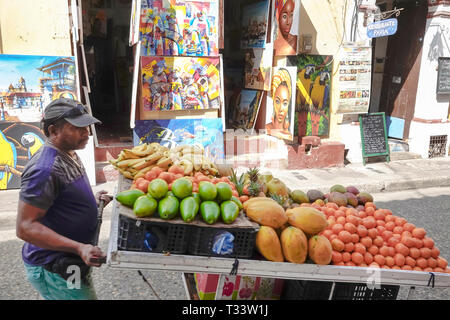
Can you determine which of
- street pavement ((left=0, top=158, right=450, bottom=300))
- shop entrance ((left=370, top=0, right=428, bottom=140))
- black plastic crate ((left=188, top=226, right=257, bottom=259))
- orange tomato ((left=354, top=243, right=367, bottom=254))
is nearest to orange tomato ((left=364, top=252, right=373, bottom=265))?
orange tomato ((left=354, top=243, right=367, bottom=254))

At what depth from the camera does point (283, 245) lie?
2654 millimetres

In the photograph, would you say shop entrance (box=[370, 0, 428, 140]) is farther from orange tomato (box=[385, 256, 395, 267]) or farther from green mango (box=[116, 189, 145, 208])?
green mango (box=[116, 189, 145, 208])

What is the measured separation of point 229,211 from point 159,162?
3.86 feet

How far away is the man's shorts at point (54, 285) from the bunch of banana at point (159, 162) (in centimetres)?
105

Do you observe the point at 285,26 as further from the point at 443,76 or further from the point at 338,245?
the point at 338,245

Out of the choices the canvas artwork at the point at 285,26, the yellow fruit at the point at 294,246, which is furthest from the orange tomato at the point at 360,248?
the canvas artwork at the point at 285,26

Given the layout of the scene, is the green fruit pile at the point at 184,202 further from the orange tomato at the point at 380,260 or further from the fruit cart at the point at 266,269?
the orange tomato at the point at 380,260

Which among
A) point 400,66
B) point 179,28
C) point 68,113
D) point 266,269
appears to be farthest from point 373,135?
point 68,113

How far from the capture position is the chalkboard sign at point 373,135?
31.7ft

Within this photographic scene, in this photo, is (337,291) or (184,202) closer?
(184,202)

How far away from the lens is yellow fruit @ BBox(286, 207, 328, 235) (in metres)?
2.78

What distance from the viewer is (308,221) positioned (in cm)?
278
